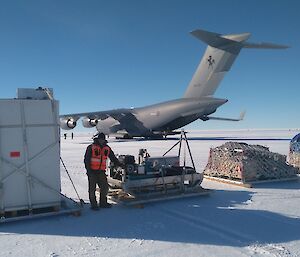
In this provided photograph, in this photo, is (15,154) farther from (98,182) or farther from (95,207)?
(95,207)

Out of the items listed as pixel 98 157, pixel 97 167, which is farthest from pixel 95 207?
pixel 98 157

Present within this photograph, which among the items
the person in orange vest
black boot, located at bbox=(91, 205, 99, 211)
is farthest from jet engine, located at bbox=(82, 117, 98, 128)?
black boot, located at bbox=(91, 205, 99, 211)

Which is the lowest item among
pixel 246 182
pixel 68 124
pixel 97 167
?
pixel 246 182

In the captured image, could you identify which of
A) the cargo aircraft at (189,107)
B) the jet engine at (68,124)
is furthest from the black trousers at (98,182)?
the jet engine at (68,124)

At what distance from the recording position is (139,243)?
17.0ft

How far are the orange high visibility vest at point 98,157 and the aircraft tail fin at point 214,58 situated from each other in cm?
1435

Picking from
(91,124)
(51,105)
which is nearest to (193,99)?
(91,124)

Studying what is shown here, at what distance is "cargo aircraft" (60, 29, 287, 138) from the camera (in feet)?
76.9

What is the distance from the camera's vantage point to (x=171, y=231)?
5.73 metres

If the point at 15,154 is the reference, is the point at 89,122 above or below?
above

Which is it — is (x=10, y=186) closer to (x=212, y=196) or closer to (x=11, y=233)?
(x=11, y=233)

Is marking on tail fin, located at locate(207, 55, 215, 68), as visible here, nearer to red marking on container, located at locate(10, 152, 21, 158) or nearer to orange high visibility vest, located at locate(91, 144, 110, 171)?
orange high visibility vest, located at locate(91, 144, 110, 171)

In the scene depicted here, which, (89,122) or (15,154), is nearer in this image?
(15,154)

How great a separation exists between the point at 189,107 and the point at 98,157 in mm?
22899
